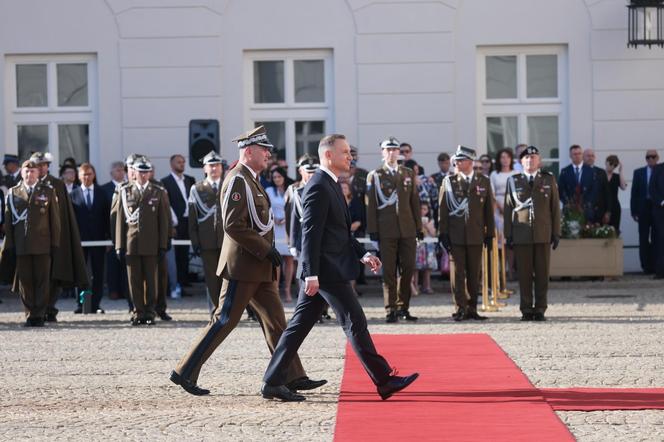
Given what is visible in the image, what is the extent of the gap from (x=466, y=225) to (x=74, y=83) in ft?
31.4

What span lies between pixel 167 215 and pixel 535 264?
4.17 metres

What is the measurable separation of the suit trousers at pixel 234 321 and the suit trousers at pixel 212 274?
580 centimetres

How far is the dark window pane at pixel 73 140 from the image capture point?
923 inches

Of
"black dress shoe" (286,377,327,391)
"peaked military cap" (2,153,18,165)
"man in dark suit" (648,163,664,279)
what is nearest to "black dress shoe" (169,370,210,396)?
"black dress shoe" (286,377,327,391)

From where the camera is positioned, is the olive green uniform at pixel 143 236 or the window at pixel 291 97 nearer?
the olive green uniform at pixel 143 236

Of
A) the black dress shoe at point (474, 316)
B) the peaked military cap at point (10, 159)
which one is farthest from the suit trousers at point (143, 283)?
the peaked military cap at point (10, 159)

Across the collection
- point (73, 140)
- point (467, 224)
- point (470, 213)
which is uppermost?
point (73, 140)

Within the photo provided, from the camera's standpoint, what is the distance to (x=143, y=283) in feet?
53.8

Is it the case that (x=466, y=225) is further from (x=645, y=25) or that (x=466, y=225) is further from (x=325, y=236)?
(x=645, y=25)

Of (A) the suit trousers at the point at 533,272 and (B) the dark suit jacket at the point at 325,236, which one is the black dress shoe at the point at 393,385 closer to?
(B) the dark suit jacket at the point at 325,236

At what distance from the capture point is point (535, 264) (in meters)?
15.9

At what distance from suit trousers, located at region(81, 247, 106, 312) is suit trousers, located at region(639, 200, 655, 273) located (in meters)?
8.27

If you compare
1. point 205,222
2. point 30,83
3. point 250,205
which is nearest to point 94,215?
point 205,222

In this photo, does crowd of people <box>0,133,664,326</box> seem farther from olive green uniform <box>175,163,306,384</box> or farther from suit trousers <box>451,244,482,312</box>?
olive green uniform <box>175,163,306,384</box>
